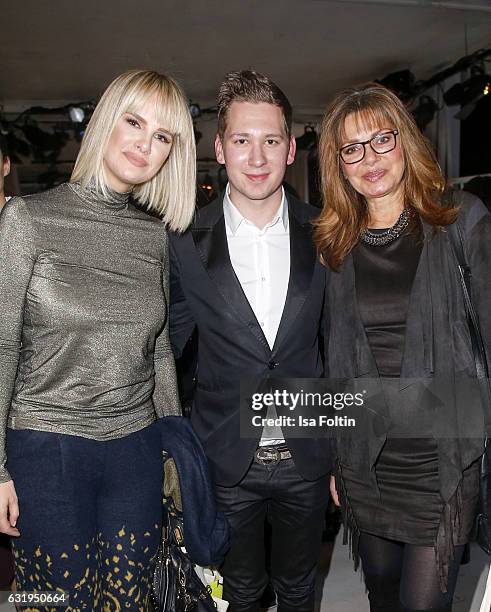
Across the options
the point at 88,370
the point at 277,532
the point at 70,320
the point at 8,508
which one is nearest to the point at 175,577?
the point at 277,532

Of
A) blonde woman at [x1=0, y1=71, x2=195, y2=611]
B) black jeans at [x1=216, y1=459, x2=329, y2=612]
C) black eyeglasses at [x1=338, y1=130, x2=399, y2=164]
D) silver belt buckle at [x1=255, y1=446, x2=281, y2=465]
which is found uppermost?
black eyeglasses at [x1=338, y1=130, x2=399, y2=164]

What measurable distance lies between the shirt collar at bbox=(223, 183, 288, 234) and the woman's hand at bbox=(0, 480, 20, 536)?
0.99 metres

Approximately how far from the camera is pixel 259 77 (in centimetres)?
190

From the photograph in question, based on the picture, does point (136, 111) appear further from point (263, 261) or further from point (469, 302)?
point (469, 302)

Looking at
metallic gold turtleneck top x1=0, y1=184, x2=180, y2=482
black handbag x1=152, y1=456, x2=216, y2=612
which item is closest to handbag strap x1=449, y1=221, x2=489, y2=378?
metallic gold turtleneck top x1=0, y1=184, x2=180, y2=482

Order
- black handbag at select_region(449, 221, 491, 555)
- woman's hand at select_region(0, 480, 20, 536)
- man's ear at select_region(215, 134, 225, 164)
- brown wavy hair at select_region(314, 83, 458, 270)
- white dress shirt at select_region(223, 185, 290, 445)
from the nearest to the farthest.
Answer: woman's hand at select_region(0, 480, 20, 536), black handbag at select_region(449, 221, 491, 555), brown wavy hair at select_region(314, 83, 458, 270), white dress shirt at select_region(223, 185, 290, 445), man's ear at select_region(215, 134, 225, 164)

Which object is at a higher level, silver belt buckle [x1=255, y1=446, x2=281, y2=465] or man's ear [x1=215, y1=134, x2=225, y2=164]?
man's ear [x1=215, y1=134, x2=225, y2=164]

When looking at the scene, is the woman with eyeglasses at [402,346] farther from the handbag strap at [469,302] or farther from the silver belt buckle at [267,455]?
A: the silver belt buckle at [267,455]

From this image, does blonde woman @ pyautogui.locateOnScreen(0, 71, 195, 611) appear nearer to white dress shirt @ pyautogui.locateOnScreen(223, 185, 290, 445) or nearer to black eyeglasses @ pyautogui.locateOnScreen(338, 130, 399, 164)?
white dress shirt @ pyautogui.locateOnScreen(223, 185, 290, 445)

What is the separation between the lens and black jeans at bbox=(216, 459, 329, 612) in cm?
188

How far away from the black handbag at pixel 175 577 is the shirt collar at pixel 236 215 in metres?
0.87

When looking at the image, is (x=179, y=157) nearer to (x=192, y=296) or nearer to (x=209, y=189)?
(x=192, y=296)

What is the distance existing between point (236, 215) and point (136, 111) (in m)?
0.45

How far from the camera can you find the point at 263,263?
189cm
